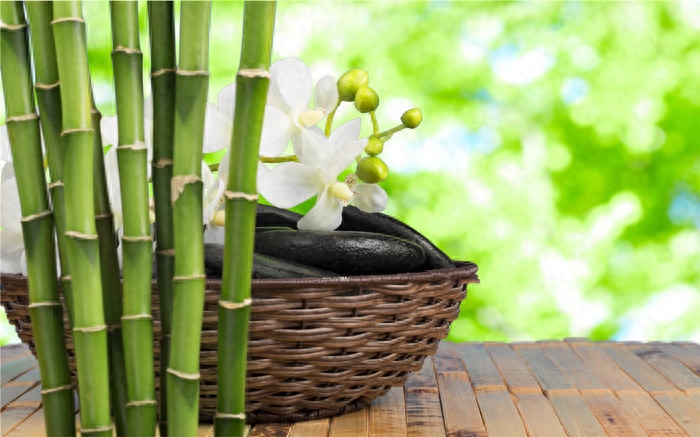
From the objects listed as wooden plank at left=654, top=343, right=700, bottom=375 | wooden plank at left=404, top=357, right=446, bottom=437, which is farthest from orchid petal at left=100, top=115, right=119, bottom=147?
wooden plank at left=654, top=343, right=700, bottom=375

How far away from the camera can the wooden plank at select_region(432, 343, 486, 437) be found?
29.8 inches

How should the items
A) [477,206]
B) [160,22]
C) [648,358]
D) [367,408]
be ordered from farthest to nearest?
[477,206]
[648,358]
[367,408]
[160,22]

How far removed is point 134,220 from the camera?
51 centimetres

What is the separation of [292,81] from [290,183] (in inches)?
4.3

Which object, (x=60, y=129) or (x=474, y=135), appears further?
(x=474, y=135)

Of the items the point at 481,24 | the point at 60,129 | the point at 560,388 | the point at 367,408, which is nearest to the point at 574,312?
the point at 481,24

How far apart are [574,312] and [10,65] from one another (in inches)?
76.4

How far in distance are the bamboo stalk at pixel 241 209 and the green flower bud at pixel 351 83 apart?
0.34 meters

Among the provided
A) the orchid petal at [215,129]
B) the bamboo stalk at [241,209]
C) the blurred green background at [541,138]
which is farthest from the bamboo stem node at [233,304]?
the blurred green background at [541,138]

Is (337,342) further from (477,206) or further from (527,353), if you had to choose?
(477,206)

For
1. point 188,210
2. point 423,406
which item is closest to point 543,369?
point 423,406

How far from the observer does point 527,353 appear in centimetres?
113

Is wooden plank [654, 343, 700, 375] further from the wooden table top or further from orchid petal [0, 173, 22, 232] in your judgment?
orchid petal [0, 173, 22, 232]

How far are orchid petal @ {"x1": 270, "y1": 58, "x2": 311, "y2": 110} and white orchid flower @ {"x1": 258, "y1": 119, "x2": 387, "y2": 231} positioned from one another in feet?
0.12
